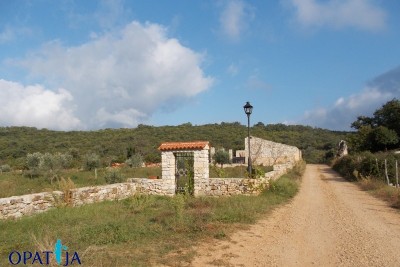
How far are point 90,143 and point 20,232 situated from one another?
49339 millimetres

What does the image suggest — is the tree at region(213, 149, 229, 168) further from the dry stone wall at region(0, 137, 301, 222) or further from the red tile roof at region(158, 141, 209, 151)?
the red tile roof at region(158, 141, 209, 151)

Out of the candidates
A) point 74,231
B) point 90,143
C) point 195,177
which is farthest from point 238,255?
point 90,143

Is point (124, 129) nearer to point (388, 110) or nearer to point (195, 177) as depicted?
point (388, 110)

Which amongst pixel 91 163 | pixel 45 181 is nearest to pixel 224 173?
pixel 45 181

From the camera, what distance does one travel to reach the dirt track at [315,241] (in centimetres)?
567

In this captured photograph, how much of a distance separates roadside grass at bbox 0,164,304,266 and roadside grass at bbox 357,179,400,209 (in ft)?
14.6

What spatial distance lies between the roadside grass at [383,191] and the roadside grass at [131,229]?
4.46 m

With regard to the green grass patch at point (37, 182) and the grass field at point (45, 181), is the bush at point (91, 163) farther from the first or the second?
the green grass patch at point (37, 182)

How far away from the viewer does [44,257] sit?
5.35m

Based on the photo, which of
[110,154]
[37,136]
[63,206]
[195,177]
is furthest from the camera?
[37,136]

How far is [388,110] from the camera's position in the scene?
35.6m

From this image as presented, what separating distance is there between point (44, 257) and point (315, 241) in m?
5.18

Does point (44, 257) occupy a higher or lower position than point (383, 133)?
lower

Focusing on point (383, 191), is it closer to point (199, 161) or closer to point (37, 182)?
point (199, 161)
